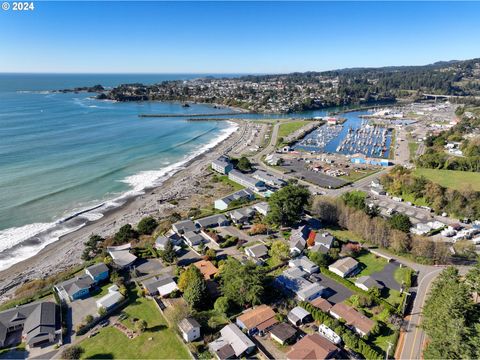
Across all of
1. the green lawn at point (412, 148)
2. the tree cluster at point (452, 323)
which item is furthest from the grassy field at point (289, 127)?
the tree cluster at point (452, 323)

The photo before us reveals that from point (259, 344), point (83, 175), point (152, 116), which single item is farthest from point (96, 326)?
point (152, 116)

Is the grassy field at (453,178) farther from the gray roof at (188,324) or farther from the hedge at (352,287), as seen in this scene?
the gray roof at (188,324)

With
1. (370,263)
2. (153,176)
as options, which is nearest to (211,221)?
(370,263)

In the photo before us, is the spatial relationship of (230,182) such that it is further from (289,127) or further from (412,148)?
(289,127)

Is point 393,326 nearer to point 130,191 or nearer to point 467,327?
point 467,327

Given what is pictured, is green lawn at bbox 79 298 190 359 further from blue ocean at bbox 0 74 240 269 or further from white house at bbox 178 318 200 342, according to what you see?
blue ocean at bbox 0 74 240 269

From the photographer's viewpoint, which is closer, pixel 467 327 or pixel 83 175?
pixel 467 327
